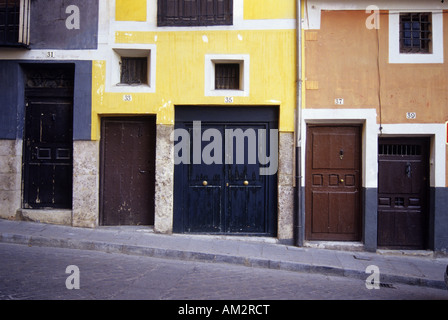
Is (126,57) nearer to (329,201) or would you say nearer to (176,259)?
(176,259)

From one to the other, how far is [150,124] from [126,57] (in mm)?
1744

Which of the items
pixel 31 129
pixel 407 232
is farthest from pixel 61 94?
pixel 407 232

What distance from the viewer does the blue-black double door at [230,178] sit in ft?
29.6

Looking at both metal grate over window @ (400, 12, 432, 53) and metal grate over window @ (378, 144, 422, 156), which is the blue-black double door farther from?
metal grate over window @ (400, 12, 432, 53)

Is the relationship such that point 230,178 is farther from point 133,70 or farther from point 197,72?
point 133,70

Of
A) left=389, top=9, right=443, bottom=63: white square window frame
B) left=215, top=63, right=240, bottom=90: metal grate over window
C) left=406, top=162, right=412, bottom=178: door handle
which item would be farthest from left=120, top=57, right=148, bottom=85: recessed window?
left=406, top=162, right=412, bottom=178: door handle

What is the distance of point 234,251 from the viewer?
7859mm

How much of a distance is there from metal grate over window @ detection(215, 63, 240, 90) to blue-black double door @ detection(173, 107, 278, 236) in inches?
25.0

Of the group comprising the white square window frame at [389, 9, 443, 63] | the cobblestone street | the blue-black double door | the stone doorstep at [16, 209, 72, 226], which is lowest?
the cobblestone street

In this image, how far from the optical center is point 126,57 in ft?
30.9

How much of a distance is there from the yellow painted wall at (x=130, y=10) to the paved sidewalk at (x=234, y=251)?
16.0ft

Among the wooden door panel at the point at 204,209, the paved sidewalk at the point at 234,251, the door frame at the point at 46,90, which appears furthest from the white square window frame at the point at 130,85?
the paved sidewalk at the point at 234,251

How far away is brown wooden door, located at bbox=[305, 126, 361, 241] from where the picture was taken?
8.94 meters
